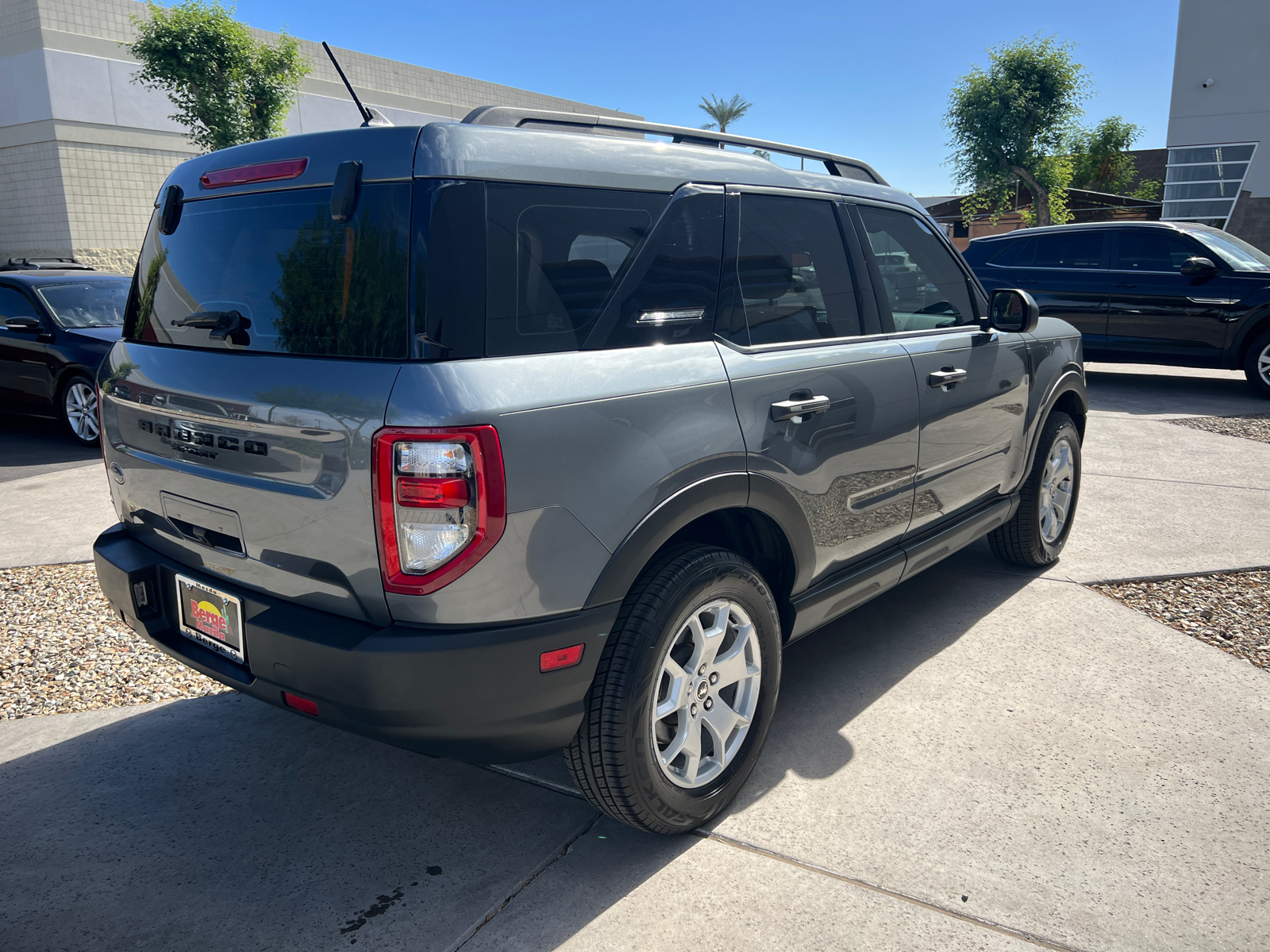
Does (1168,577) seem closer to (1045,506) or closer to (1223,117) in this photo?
(1045,506)

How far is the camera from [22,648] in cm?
390

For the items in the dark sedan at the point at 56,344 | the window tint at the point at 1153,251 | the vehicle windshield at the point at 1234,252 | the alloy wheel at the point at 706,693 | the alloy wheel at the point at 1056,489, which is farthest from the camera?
the window tint at the point at 1153,251

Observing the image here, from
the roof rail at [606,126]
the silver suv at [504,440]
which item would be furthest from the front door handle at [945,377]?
the roof rail at [606,126]

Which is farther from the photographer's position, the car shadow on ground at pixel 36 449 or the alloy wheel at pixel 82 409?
the alloy wheel at pixel 82 409

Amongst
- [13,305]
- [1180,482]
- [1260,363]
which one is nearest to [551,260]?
[1180,482]

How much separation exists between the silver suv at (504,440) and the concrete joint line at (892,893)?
0.37ft

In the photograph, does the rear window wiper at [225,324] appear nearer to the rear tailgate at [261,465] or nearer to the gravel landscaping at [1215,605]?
the rear tailgate at [261,465]

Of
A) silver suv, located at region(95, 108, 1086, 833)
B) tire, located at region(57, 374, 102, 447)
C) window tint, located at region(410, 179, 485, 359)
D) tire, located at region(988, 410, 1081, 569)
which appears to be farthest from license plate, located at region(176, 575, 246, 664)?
tire, located at region(57, 374, 102, 447)

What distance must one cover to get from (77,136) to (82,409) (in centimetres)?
1856

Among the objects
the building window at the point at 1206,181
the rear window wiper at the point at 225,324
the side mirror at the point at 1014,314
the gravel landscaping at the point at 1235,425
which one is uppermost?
the building window at the point at 1206,181

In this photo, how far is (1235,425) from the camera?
8305 mm

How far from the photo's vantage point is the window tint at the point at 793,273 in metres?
2.74

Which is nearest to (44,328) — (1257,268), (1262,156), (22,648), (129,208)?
(22,648)

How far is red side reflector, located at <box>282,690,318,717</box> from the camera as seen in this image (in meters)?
2.15
